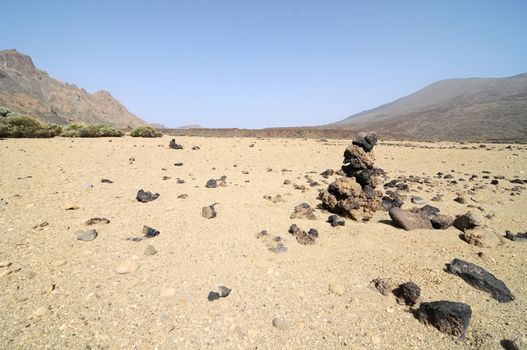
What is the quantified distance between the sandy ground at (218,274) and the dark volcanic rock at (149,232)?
0.09 metres

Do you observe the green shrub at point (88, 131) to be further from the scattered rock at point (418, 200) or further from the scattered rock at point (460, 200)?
the scattered rock at point (460, 200)

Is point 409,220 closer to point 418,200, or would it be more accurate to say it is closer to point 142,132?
point 418,200

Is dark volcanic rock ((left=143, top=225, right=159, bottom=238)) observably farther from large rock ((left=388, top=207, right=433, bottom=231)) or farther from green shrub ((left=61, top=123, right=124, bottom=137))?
green shrub ((left=61, top=123, right=124, bottom=137))

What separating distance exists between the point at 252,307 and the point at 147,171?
27.6 ft

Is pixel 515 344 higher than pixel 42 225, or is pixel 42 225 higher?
pixel 42 225

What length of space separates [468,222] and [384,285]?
3143 mm

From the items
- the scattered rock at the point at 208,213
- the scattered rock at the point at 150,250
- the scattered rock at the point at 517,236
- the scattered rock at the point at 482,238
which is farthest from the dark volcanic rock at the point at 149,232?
the scattered rock at the point at 517,236

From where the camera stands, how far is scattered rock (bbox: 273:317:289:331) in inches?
132

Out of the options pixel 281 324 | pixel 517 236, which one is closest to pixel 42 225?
pixel 281 324

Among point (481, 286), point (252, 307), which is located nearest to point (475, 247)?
point (481, 286)

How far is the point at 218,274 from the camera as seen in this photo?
14.2 feet

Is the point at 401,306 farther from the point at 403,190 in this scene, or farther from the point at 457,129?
the point at 457,129

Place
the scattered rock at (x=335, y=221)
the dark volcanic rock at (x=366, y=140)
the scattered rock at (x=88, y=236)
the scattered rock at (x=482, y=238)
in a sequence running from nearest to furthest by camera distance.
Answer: the scattered rock at (x=88, y=236), the scattered rock at (x=482, y=238), the scattered rock at (x=335, y=221), the dark volcanic rock at (x=366, y=140)

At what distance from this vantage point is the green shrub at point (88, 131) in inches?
747
